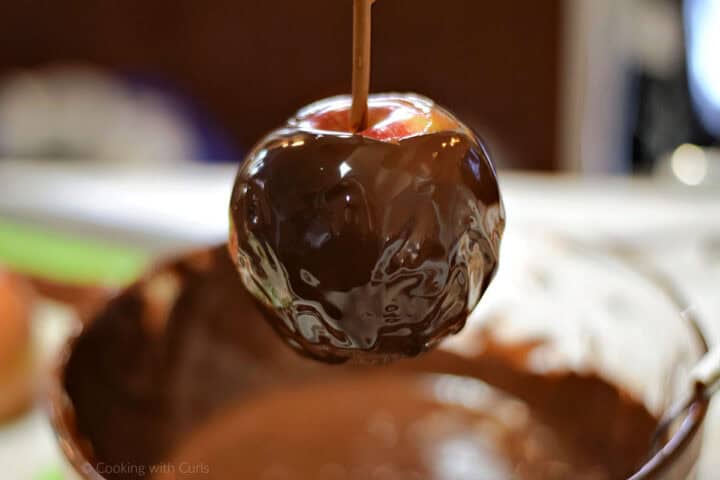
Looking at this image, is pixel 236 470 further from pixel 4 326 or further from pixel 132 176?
pixel 132 176

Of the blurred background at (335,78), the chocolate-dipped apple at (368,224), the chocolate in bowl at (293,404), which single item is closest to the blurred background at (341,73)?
the blurred background at (335,78)

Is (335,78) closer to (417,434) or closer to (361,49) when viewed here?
(417,434)

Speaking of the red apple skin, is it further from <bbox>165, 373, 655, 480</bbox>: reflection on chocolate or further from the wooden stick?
<bbox>165, 373, 655, 480</bbox>: reflection on chocolate

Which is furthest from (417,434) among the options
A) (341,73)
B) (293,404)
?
(341,73)

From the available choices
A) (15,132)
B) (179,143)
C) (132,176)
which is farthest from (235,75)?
(132,176)

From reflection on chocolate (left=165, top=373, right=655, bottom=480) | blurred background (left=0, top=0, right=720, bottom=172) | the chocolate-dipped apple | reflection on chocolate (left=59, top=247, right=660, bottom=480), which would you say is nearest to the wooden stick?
the chocolate-dipped apple

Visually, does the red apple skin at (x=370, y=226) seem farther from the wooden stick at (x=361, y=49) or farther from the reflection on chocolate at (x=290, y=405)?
the reflection on chocolate at (x=290, y=405)
